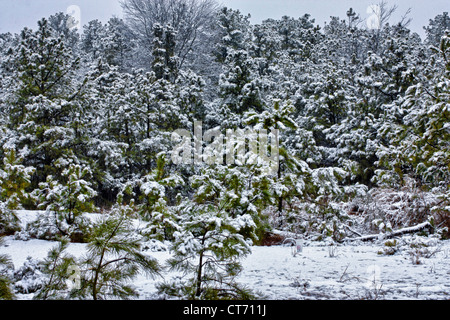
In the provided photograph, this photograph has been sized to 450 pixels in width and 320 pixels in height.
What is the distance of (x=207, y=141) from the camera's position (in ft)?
54.7

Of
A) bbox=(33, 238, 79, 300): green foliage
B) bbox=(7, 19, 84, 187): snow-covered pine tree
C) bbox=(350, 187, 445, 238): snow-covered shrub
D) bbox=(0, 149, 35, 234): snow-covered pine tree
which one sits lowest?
bbox=(33, 238, 79, 300): green foliage

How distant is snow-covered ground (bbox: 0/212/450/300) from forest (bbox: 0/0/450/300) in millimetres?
346

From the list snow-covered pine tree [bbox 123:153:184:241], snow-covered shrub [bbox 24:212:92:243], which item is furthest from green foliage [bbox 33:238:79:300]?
snow-covered shrub [bbox 24:212:92:243]

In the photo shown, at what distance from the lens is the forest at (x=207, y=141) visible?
2234 mm

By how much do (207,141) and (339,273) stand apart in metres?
14.0

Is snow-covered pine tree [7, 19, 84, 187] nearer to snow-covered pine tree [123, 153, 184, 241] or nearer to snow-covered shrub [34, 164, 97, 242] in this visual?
snow-covered shrub [34, 164, 97, 242]

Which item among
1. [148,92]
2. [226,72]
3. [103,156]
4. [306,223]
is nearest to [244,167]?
[306,223]

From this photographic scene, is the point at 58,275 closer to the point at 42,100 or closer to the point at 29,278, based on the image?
the point at 29,278

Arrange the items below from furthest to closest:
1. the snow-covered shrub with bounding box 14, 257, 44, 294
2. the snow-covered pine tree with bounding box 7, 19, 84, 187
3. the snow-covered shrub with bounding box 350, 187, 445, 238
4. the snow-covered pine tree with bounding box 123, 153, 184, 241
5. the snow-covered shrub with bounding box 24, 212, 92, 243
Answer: the snow-covered pine tree with bounding box 7, 19, 84, 187, the snow-covered shrub with bounding box 350, 187, 445, 238, the snow-covered shrub with bounding box 24, 212, 92, 243, the snow-covered pine tree with bounding box 123, 153, 184, 241, the snow-covered shrub with bounding box 14, 257, 44, 294

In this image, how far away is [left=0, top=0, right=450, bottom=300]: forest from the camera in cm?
223

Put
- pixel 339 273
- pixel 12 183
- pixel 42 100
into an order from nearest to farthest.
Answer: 1. pixel 339 273
2. pixel 12 183
3. pixel 42 100

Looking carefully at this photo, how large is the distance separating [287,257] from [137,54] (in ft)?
63.3

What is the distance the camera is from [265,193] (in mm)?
5129

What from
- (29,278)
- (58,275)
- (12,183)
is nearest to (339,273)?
(58,275)
